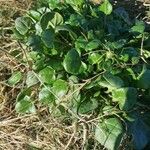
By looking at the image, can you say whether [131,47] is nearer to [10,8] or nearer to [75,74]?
[75,74]

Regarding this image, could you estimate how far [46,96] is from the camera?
2.19m

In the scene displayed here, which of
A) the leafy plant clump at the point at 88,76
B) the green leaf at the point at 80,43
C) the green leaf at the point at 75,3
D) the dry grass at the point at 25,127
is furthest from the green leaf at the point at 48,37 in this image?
the green leaf at the point at 75,3

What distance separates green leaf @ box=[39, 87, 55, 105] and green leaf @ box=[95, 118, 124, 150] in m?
0.24

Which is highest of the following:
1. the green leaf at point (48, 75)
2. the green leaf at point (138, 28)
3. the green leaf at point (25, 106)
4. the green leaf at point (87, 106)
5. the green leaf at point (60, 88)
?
the green leaf at point (138, 28)

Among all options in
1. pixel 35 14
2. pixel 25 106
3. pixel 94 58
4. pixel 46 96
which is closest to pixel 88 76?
pixel 94 58

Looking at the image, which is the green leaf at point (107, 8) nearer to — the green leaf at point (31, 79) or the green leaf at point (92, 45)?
the green leaf at point (92, 45)

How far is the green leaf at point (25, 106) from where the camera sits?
2.23 meters

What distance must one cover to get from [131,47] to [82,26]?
9.6 inches

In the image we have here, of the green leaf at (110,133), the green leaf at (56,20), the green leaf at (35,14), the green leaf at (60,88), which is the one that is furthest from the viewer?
the green leaf at (35,14)

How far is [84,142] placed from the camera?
6.91 feet

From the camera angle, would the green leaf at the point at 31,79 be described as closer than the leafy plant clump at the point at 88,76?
No

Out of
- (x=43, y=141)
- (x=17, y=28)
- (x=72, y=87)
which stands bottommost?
(x=43, y=141)

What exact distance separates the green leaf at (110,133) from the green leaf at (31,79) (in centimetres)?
36

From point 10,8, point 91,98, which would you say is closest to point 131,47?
point 91,98
